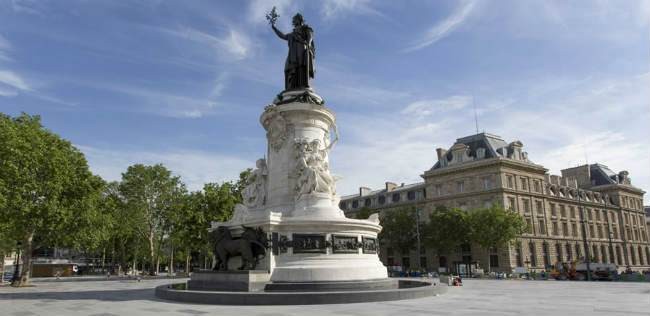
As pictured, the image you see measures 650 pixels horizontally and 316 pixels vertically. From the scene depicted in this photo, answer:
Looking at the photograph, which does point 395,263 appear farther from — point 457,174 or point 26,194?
point 26,194

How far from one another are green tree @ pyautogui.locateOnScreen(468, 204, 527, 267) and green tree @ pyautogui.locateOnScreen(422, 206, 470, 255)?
117 centimetres

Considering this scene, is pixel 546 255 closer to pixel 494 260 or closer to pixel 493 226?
pixel 494 260

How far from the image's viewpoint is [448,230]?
197 feet

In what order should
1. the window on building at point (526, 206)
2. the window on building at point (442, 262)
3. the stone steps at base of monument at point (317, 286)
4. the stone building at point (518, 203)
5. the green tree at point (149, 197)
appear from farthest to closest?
the window on building at point (526, 206)
the window on building at point (442, 262)
the stone building at point (518, 203)
the green tree at point (149, 197)
the stone steps at base of monument at point (317, 286)

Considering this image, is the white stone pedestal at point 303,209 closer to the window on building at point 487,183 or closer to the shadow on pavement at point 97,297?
the shadow on pavement at point 97,297

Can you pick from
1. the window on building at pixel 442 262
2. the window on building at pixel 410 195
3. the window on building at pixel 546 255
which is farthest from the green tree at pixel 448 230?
the window on building at pixel 546 255

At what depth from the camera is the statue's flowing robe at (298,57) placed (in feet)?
72.2

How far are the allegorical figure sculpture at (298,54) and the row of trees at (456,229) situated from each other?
41.9 meters

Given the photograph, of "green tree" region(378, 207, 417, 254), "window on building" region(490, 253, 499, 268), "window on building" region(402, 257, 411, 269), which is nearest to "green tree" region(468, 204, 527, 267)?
"window on building" region(490, 253, 499, 268)

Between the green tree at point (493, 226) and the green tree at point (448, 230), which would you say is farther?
the green tree at point (448, 230)

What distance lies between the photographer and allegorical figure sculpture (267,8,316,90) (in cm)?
2203

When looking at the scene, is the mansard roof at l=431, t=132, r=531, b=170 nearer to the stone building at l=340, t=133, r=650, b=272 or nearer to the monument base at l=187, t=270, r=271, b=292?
the stone building at l=340, t=133, r=650, b=272

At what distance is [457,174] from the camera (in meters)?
71.7

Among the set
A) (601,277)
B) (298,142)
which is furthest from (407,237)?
(298,142)
